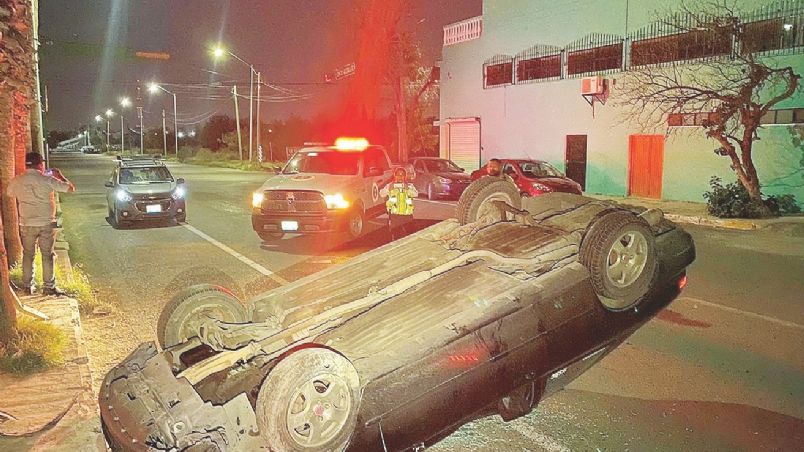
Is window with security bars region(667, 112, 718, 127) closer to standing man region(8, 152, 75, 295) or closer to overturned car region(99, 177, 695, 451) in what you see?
overturned car region(99, 177, 695, 451)

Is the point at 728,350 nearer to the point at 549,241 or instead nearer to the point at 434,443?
the point at 549,241

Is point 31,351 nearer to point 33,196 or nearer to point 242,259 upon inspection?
point 33,196

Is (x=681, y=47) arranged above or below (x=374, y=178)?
above

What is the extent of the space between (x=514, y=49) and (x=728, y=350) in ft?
76.7

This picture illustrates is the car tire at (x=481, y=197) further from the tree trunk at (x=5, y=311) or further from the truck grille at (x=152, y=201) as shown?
the truck grille at (x=152, y=201)

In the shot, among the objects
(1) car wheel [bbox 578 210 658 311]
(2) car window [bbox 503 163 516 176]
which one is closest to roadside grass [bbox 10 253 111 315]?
(1) car wheel [bbox 578 210 658 311]

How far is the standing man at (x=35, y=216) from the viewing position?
829 centimetres

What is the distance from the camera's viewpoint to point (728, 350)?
6551mm

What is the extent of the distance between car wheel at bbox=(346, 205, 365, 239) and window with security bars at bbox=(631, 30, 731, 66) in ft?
39.5

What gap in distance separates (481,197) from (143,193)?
1209cm

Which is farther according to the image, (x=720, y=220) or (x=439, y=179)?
(x=439, y=179)

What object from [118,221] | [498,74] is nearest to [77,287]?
[118,221]

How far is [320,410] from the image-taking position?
3734 mm

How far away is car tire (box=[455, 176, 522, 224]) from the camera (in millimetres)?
6098
